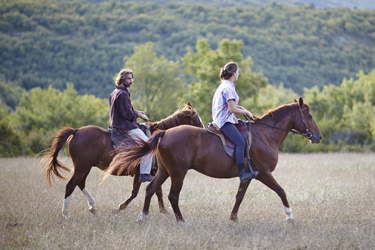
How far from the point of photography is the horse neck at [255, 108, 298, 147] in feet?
26.9

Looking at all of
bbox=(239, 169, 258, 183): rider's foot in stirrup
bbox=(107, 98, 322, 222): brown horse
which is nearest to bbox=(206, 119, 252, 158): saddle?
bbox=(107, 98, 322, 222): brown horse

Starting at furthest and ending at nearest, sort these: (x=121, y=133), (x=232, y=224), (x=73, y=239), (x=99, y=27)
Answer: (x=99, y=27) < (x=121, y=133) < (x=232, y=224) < (x=73, y=239)

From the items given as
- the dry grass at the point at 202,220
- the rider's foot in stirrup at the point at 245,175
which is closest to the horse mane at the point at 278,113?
the rider's foot in stirrup at the point at 245,175

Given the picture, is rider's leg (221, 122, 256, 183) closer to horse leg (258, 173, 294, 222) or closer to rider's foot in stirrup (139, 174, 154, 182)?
horse leg (258, 173, 294, 222)

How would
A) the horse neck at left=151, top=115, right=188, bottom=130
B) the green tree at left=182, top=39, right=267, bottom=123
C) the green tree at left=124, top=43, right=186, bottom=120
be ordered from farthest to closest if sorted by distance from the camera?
1. the green tree at left=124, top=43, right=186, bottom=120
2. the green tree at left=182, top=39, right=267, bottom=123
3. the horse neck at left=151, top=115, right=188, bottom=130

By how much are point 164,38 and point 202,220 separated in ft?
370

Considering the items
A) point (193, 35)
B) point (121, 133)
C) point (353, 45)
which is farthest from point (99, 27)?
point (121, 133)

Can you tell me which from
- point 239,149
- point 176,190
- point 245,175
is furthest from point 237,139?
point 176,190

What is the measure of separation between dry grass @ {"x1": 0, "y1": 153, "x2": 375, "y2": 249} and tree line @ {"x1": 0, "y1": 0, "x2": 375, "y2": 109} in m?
59.1

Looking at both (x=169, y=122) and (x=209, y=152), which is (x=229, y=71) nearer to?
(x=209, y=152)

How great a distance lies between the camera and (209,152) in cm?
766

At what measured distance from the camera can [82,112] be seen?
36.1 m

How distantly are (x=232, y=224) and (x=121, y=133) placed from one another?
116 inches

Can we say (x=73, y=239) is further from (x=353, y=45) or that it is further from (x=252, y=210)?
(x=353, y=45)
